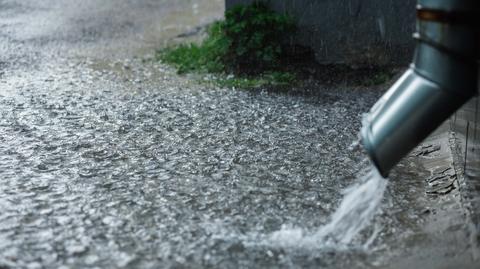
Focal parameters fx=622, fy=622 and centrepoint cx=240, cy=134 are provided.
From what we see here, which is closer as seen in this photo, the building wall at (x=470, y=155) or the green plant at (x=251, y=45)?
the building wall at (x=470, y=155)

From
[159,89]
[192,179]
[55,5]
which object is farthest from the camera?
[55,5]

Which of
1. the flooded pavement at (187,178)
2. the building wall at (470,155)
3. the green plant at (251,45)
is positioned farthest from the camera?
the green plant at (251,45)

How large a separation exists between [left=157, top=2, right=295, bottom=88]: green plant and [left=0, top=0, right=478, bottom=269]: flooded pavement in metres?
0.50

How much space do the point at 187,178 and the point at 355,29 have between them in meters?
4.10

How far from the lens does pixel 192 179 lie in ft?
14.2

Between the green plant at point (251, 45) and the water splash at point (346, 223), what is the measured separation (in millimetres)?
3465

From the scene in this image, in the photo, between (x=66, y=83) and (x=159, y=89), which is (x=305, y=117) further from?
(x=66, y=83)

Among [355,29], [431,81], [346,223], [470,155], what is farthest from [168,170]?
[355,29]

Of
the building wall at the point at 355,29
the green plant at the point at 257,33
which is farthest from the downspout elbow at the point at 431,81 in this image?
the building wall at the point at 355,29

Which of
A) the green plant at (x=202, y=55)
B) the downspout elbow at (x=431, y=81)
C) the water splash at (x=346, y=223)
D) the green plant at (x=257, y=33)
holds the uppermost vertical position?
the downspout elbow at (x=431, y=81)

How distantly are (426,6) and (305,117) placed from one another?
10.2 ft

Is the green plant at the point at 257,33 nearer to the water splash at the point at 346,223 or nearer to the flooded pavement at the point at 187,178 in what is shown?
the flooded pavement at the point at 187,178

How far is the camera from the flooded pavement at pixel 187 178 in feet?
10.8

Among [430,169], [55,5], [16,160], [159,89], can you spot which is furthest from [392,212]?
[55,5]
